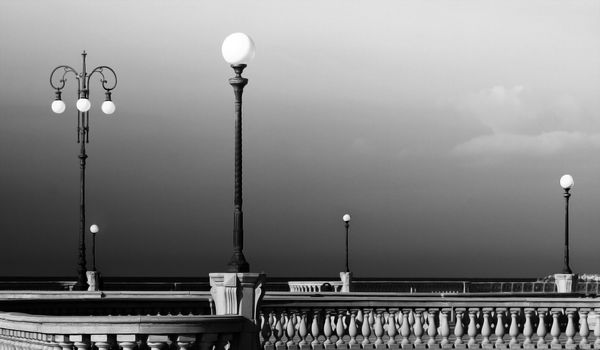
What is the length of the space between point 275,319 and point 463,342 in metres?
3.64

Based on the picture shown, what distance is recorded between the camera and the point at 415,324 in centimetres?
2398

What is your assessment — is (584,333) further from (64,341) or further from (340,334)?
(64,341)

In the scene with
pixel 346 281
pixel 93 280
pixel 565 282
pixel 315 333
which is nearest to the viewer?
pixel 315 333

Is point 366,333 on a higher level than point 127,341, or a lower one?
lower

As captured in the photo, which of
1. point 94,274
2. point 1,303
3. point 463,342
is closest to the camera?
point 1,303

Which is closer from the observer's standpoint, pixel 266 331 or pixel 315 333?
pixel 266 331

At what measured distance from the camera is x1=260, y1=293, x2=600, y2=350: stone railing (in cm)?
2353

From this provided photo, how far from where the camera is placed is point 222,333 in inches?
595

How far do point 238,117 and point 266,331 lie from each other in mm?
5298

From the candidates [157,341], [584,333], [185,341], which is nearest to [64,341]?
[157,341]

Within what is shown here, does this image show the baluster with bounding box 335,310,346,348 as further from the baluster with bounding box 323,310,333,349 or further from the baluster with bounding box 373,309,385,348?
the baluster with bounding box 373,309,385,348

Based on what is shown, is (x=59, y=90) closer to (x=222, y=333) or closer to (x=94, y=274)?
(x=94, y=274)

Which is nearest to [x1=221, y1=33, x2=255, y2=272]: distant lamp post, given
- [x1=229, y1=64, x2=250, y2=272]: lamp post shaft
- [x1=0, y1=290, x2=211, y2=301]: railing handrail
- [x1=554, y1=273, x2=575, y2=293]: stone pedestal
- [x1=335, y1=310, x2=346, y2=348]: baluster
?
[x1=229, y1=64, x2=250, y2=272]: lamp post shaft

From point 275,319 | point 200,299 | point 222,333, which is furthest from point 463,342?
point 222,333
